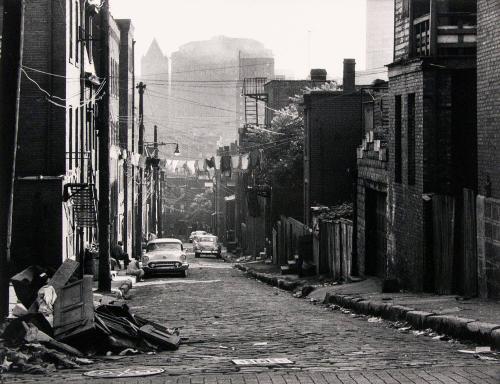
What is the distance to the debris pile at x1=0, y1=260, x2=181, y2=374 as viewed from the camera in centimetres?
1098

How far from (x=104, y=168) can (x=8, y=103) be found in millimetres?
12125

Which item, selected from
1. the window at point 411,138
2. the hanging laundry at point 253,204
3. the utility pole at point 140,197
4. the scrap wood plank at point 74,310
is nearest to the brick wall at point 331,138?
the utility pole at point 140,197

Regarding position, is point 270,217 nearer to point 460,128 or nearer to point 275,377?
point 460,128

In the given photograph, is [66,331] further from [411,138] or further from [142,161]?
[142,161]

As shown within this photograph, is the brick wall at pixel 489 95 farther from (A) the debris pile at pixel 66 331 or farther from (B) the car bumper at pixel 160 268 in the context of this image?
(B) the car bumper at pixel 160 268

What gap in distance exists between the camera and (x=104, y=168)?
24312 millimetres

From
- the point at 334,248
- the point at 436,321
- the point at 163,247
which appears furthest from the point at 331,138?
the point at 436,321

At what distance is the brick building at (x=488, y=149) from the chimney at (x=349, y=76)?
23.5 metres

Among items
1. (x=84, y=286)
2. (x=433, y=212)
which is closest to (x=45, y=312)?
(x=84, y=286)

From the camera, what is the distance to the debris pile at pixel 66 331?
432 inches

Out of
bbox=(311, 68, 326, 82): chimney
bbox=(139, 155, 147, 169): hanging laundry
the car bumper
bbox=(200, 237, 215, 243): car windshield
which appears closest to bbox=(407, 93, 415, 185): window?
the car bumper

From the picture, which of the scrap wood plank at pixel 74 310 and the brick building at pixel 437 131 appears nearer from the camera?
the scrap wood plank at pixel 74 310

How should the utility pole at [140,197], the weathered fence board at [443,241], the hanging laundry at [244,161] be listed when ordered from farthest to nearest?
the hanging laundry at [244,161]
the utility pole at [140,197]
the weathered fence board at [443,241]

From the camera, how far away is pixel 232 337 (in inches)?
550
